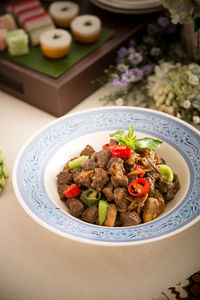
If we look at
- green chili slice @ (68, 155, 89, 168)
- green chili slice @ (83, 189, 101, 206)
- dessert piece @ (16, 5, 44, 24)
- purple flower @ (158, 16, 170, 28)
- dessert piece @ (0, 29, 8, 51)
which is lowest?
green chili slice @ (83, 189, 101, 206)

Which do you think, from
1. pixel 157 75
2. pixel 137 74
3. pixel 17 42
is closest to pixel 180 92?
pixel 157 75

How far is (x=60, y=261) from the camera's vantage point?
1.27m

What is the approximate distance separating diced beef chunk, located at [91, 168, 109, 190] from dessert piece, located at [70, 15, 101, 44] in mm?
924

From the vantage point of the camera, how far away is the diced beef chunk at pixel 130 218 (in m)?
1.26

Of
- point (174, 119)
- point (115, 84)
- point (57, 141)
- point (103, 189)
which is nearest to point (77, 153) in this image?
point (57, 141)

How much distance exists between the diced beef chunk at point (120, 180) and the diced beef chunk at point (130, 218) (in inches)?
3.7

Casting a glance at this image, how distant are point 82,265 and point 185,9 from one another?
1133 mm

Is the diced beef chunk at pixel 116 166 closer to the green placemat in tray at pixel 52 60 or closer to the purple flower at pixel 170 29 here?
the green placemat in tray at pixel 52 60

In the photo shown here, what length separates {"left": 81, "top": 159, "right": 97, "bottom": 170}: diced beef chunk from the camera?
54.4 inches

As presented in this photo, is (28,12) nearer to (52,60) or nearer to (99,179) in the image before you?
(52,60)

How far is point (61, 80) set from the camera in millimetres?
1801

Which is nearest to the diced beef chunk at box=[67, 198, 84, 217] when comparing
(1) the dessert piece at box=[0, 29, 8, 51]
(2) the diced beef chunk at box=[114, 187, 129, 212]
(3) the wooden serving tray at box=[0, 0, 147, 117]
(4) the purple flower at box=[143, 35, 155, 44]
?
(2) the diced beef chunk at box=[114, 187, 129, 212]

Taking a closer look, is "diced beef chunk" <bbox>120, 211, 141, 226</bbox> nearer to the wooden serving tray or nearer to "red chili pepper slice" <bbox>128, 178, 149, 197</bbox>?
"red chili pepper slice" <bbox>128, 178, 149, 197</bbox>

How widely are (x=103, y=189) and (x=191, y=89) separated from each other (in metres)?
0.72
